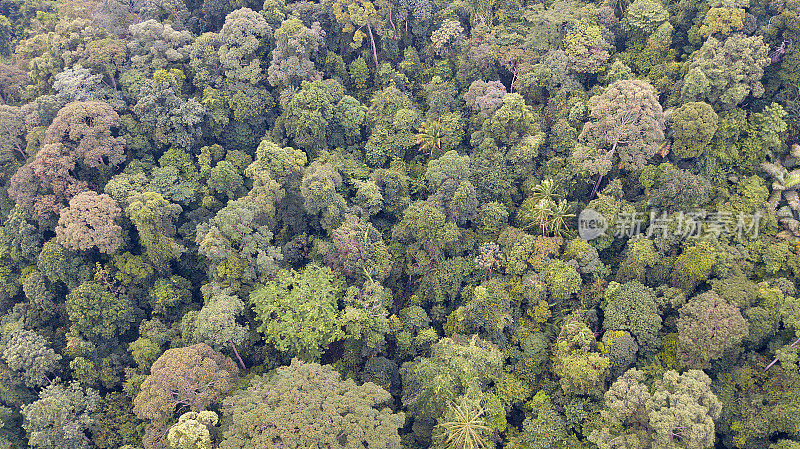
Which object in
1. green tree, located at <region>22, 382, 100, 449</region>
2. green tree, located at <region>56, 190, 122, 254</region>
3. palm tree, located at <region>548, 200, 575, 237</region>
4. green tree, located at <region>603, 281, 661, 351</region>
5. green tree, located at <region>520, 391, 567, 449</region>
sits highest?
green tree, located at <region>56, 190, 122, 254</region>

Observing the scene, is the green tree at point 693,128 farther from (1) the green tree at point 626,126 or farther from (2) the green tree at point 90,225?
(2) the green tree at point 90,225

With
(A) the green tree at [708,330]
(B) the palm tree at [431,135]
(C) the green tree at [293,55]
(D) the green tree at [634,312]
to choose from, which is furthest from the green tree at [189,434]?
(A) the green tree at [708,330]

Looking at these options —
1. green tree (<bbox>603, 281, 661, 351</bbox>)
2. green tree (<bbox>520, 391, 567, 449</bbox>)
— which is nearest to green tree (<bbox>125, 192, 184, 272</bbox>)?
green tree (<bbox>520, 391, 567, 449</bbox>)

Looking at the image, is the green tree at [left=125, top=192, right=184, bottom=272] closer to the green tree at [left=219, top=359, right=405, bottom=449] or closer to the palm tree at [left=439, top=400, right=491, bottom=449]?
the green tree at [left=219, top=359, right=405, bottom=449]

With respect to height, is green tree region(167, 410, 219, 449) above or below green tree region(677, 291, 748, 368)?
below

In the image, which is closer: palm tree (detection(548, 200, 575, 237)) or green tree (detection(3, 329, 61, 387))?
green tree (detection(3, 329, 61, 387))

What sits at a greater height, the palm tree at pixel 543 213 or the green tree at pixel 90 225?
the green tree at pixel 90 225
